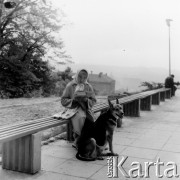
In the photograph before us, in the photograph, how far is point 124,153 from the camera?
22.1ft

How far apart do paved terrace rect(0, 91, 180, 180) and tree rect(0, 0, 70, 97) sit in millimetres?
17201

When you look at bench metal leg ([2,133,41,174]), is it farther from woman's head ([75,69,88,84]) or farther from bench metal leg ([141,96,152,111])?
bench metal leg ([141,96,152,111])

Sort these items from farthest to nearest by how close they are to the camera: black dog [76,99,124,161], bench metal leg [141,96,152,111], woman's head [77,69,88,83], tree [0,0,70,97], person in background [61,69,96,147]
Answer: tree [0,0,70,97]
bench metal leg [141,96,152,111]
woman's head [77,69,88,83]
person in background [61,69,96,147]
black dog [76,99,124,161]

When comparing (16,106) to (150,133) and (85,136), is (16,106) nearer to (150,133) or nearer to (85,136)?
(150,133)

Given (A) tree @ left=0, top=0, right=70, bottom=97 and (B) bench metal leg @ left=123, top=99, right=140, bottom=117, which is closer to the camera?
(B) bench metal leg @ left=123, top=99, right=140, bottom=117

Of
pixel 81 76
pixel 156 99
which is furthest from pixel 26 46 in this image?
pixel 81 76

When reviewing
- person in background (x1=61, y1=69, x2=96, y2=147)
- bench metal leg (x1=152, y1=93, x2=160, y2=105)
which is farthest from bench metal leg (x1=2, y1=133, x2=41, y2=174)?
bench metal leg (x1=152, y1=93, x2=160, y2=105)

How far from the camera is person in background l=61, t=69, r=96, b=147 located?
6.71 metres

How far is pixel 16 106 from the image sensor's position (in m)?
13.3

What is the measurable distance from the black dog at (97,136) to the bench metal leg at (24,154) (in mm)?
922

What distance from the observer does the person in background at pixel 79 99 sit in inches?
264

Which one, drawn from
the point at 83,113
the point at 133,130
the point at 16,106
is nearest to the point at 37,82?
the point at 16,106

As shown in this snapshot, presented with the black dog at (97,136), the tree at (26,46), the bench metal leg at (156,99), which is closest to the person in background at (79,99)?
the black dog at (97,136)

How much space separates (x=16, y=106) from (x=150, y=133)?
20.1 ft
